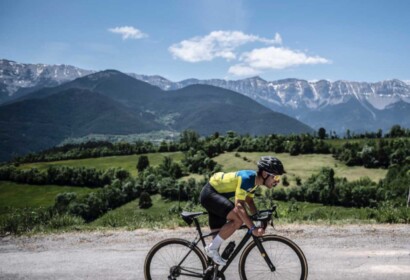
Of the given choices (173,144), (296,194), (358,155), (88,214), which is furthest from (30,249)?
(173,144)

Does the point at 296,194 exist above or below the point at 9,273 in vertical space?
below

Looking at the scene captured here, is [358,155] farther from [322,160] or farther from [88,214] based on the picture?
[88,214]

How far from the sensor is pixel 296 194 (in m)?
125

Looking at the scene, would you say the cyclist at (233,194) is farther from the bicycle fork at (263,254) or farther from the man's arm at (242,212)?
the bicycle fork at (263,254)

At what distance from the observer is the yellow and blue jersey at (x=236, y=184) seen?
7109 mm

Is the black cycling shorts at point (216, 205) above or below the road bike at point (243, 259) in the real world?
above

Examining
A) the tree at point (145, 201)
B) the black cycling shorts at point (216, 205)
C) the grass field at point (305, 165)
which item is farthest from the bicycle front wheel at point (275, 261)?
the grass field at point (305, 165)

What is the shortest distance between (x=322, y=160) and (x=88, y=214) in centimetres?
8952

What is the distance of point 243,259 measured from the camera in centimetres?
743

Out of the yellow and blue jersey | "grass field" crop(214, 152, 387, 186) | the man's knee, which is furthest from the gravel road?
"grass field" crop(214, 152, 387, 186)

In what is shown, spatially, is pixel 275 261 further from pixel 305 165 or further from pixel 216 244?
pixel 305 165

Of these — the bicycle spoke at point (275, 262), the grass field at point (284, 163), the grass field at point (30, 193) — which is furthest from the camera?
the grass field at point (284, 163)

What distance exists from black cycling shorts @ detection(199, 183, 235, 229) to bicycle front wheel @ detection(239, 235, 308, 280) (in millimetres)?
755

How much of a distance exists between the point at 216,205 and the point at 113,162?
17755cm
